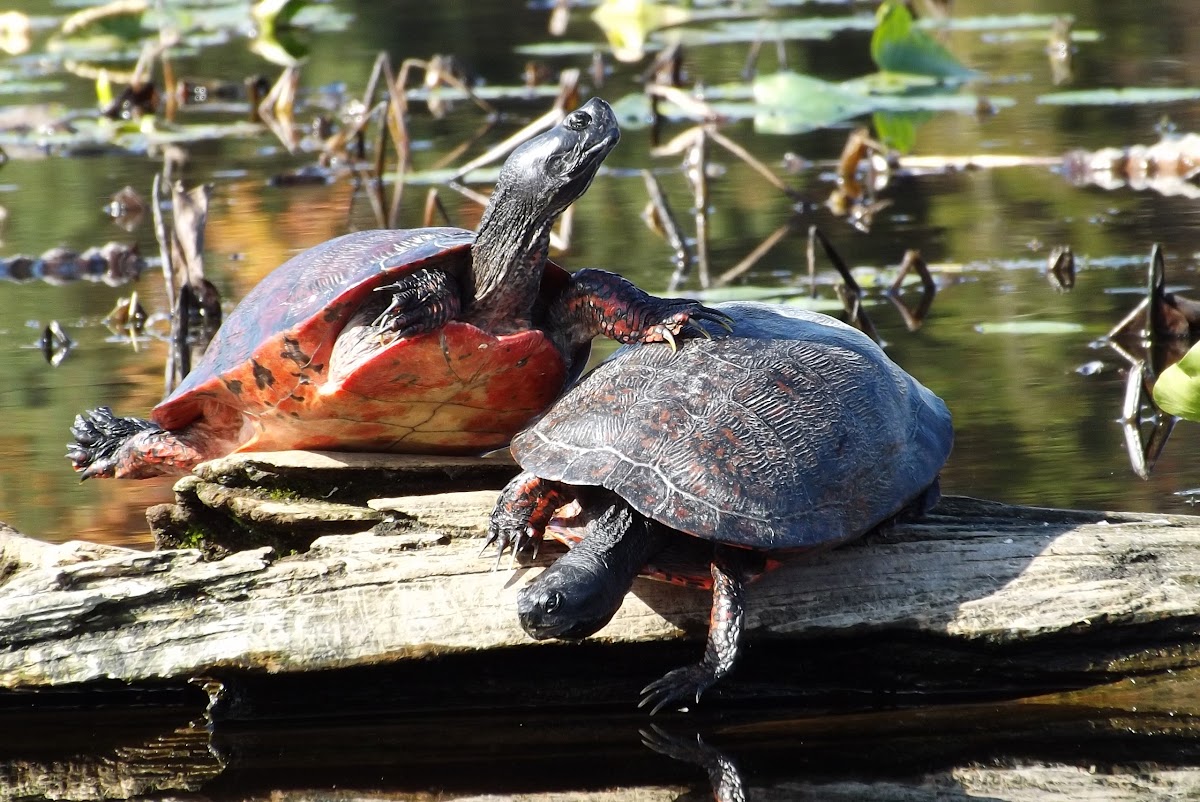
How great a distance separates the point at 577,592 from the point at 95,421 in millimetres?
1874

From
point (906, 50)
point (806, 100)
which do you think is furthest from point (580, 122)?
point (906, 50)

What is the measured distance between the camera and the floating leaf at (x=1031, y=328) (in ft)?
17.3

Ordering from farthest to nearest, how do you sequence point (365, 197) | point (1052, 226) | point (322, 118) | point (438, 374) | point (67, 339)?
point (322, 118), point (365, 197), point (1052, 226), point (67, 339), point (438, 374)

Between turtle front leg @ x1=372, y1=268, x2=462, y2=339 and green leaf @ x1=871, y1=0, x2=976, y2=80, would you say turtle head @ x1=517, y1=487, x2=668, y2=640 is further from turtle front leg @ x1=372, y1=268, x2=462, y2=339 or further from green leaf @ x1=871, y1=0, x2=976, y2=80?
green leaf @ x1=871, y1=0, x2=976, y2=80

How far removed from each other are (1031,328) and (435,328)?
2620 mm

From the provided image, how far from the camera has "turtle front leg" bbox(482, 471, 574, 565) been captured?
314 centimetres

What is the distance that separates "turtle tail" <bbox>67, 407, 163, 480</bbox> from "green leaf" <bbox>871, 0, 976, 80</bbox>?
6.62 meters

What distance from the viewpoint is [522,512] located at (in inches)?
125

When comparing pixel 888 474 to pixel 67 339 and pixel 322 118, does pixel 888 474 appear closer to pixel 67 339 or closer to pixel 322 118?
pixel 67 339

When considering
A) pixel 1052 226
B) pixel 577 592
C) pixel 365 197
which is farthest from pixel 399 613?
pixel 365 197

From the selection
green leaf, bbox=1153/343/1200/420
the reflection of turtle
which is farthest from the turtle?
green leaf, bbox=1153/343/1200/420

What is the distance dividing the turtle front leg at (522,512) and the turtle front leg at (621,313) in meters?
0.45

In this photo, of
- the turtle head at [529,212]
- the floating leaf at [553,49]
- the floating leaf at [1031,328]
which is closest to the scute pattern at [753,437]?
the turtle head at [529,212]

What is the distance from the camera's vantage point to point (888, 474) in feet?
10.2
